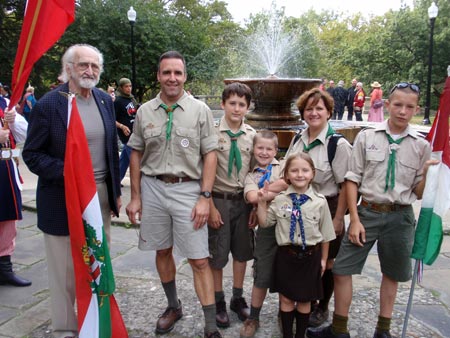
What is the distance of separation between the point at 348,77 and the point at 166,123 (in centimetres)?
3862

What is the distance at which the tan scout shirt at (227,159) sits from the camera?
123 inches

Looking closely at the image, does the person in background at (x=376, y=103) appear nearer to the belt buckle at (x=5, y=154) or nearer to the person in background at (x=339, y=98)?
the person in background at (x=339, y=98)

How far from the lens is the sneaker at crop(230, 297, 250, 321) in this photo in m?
3.37

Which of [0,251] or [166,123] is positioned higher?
[166,123]

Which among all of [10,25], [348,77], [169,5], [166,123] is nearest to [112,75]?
[10,25]

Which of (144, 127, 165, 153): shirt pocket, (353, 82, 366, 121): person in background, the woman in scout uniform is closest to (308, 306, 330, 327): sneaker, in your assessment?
the woman in scout uniform

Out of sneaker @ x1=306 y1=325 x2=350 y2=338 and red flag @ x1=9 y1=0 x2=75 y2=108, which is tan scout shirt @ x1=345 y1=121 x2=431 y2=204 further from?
red flag @ x1=9 y1=0 x2=75 y2=108

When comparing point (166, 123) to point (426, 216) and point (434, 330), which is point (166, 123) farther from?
point (434, 330)

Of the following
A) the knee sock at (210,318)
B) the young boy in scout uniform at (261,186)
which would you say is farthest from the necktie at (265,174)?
the knee sock at (210,318)

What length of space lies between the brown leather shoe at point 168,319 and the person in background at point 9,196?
4.99 feet

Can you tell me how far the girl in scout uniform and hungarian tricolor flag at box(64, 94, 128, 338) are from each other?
3.54 ft

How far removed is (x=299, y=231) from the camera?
108 inches

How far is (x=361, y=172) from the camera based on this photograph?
2871 mm

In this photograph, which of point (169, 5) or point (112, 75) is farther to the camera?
point (169, 5)
